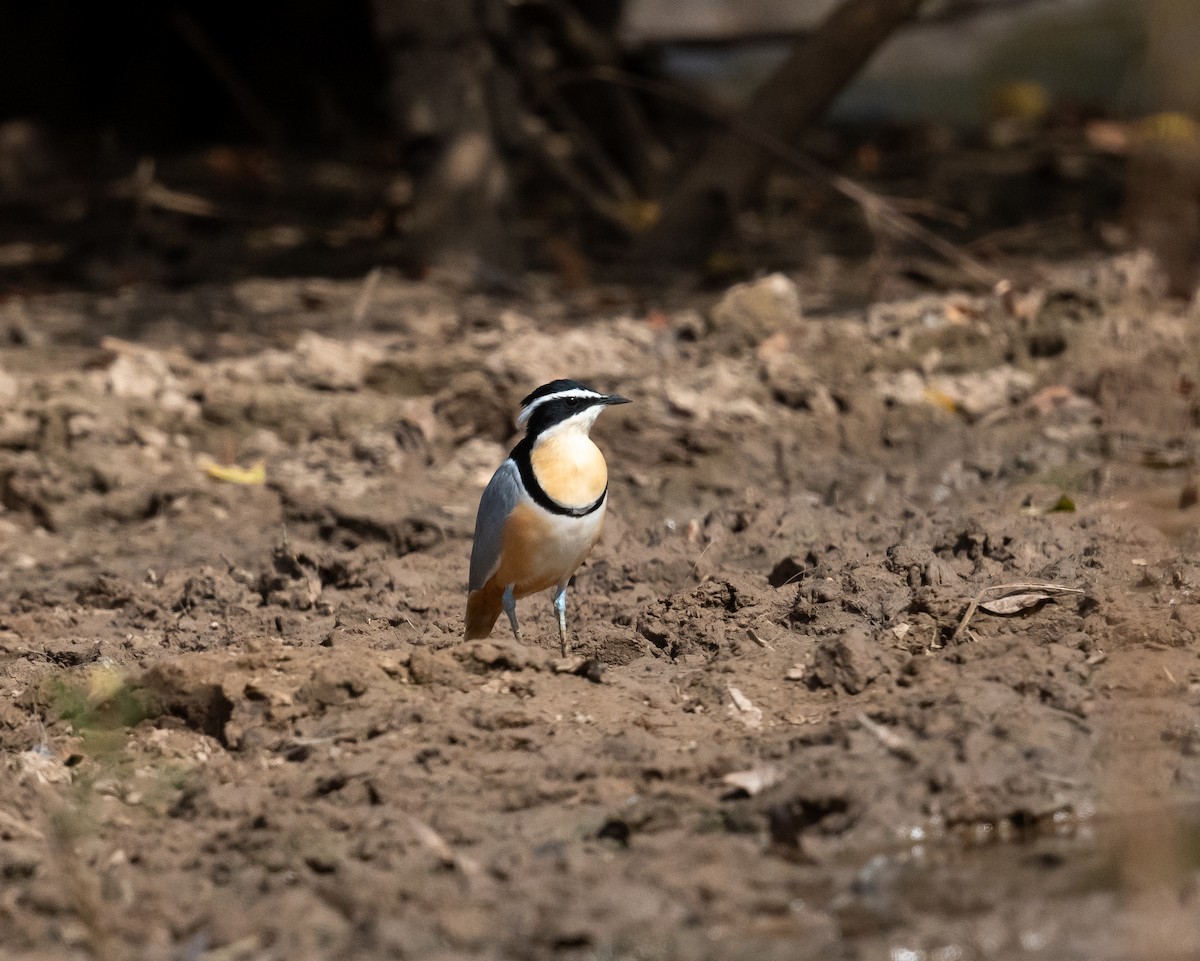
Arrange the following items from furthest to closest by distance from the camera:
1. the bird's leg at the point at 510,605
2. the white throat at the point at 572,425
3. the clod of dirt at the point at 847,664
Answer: the bird's leg at the point at 510,605 → the white throat at the point at 572,425 → the clod of dirt at the point at 847,664

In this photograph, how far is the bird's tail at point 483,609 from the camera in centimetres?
516

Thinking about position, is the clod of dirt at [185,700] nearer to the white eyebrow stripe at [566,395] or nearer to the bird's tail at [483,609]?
the bird's tail at [483,609]

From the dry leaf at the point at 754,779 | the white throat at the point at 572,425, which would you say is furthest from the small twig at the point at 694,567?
the dry leaf at the point at 754,779

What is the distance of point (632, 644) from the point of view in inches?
194

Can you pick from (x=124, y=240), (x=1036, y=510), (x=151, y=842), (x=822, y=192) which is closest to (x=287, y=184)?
(x=124, y=240)

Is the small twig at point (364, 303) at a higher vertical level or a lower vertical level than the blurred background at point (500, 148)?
lower

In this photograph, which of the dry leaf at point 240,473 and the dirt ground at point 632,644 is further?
Result: the dry leaf at point 240,473

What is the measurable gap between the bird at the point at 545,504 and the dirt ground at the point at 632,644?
24 cm

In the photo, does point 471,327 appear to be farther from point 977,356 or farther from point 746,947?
point 746,947

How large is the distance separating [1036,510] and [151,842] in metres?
3.65

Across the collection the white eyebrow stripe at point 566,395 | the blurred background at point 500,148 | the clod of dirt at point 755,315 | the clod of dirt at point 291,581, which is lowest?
the clod of dirt at point 291,581

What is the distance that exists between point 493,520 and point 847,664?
1.29 meters

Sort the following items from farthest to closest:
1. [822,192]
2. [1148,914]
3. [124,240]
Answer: [822,192], [124,240], [1148,914]

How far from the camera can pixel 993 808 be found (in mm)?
3652
